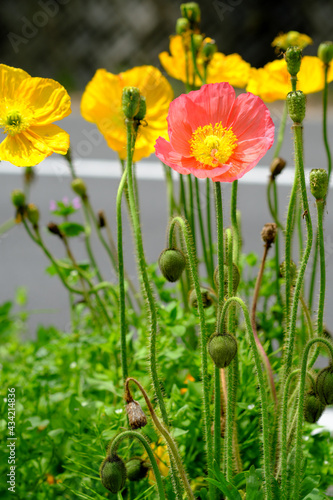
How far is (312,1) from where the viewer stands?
646cm

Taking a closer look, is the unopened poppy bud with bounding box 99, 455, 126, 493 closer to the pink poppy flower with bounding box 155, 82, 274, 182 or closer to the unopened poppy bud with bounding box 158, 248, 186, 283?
the unopened poppy bud with bounding box 158, 248, 186, 283

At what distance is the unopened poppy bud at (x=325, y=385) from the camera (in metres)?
0.76

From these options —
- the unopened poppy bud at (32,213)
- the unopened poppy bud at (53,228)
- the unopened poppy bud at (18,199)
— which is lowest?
the unopened poppy bud at (53,228)

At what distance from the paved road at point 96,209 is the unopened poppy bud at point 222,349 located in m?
1.56

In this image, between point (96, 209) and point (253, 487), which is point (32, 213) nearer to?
point (253, 487)

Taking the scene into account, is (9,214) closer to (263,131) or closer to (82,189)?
(82,189)

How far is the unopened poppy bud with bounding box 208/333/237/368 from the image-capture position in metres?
0.72

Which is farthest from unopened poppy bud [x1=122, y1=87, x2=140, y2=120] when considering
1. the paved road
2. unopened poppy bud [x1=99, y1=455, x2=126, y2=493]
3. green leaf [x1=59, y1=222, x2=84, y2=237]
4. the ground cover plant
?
the paved road

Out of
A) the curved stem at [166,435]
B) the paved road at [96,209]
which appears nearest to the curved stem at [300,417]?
the curved stem at [166,435]

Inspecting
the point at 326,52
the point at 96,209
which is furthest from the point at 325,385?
the point at 96,209

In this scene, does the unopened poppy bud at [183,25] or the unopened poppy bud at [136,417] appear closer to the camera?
the unopened poppy bud at [136,417]

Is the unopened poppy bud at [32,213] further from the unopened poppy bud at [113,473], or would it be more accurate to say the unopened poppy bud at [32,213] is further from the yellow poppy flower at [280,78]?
the unopened poppy bud at [113,473]

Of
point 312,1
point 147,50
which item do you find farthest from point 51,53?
point 312,1

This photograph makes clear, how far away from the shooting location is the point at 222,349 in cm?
72
